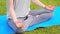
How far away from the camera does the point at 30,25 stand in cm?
314

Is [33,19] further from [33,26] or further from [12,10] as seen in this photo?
[12,10]

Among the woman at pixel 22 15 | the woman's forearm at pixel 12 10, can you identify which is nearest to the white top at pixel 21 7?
the woman at pixel 22 15

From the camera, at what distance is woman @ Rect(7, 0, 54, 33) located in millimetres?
2836

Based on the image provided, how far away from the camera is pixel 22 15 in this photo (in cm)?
312

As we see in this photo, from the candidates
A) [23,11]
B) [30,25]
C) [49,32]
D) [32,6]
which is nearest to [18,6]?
[23,11]

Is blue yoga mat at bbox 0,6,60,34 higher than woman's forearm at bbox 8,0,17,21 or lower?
lower

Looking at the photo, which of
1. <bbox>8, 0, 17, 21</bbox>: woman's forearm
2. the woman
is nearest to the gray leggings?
the woman

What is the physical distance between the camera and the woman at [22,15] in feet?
9.30

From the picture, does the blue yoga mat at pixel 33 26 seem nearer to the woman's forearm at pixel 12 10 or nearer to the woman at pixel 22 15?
the woman at pixel 22 15

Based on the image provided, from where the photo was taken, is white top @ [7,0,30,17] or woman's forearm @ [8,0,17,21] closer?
woman's forearm @ [8,0,17,21]

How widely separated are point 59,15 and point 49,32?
1.68ft

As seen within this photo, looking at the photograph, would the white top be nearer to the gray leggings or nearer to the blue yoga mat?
the gray leggings

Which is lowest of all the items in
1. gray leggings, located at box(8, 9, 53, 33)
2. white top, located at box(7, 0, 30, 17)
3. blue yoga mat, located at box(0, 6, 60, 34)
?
blue yoga mat, located at box(0, 6, 60, 34)

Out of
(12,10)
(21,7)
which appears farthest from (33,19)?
(12,10)
